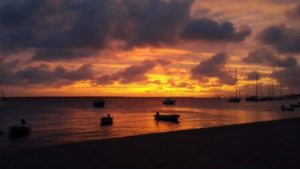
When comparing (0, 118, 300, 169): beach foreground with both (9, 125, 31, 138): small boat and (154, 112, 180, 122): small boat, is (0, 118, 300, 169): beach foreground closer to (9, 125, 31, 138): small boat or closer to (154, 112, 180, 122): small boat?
(9, 125, 31, 138): small boat

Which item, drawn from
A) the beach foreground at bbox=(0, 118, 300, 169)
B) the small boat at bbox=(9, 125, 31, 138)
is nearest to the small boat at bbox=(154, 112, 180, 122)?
the small boat at bbox=(9, 125, 31, 138)

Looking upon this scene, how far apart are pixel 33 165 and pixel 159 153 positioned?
5.87 metres

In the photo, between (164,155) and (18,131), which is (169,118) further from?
(164,155)

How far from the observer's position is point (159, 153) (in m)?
16.2

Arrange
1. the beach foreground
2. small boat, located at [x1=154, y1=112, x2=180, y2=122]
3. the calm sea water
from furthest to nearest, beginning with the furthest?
small boat, located at [x1=154, y1=112, x2=180, y2=122]
the calm sea water
the beach foreground

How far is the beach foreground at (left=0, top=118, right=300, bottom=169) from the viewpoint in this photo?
13.5 meters

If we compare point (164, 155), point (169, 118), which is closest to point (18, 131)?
point (169, 118)

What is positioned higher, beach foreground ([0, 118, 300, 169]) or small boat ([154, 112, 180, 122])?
beach foreground ([0, 118, 300, 169])

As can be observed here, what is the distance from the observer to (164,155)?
51.3 ft

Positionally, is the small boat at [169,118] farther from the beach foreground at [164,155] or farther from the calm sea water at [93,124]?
the beach foreground at [164,155]

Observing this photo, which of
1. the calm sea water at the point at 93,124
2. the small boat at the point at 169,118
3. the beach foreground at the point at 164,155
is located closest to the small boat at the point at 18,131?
the calm sea water at the point at 93,124

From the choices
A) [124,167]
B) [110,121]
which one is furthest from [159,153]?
[110,121]

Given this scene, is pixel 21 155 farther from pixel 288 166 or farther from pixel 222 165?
pixel 288 166

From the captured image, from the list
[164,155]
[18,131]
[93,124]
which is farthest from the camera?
[93,124]
